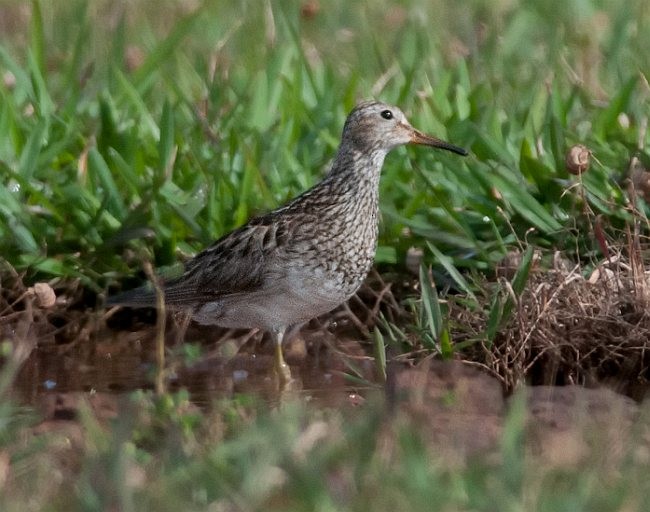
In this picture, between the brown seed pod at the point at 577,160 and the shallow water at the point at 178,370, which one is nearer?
the brown seed pod at the point at 577,160

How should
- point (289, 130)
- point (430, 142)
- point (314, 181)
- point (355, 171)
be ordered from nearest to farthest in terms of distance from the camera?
point (355, 171) < point (430, 142) < point (314, 181) < point (289, 130)

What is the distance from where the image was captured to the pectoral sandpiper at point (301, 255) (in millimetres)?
5918

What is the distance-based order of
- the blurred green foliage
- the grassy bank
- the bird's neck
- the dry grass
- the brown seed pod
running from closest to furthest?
the grassy bank < the dry grass < the brown seed pod < the bird's neck < the blurred green foliage

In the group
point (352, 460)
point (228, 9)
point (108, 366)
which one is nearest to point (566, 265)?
point (108, 366)

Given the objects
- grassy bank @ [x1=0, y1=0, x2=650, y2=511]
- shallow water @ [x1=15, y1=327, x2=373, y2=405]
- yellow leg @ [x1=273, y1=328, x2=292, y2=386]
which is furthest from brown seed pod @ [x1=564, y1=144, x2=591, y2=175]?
yellow leg @ [x1=273, y1=328, x2=292, y2=386]

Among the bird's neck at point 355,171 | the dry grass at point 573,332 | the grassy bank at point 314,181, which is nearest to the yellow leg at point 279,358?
the grassy bank at point 314,181

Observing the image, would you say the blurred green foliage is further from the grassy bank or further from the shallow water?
the shallow water

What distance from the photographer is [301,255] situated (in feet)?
19.5

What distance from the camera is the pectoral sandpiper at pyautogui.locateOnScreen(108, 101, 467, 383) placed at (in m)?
5.92

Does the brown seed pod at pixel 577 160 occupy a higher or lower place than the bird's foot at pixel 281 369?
higher

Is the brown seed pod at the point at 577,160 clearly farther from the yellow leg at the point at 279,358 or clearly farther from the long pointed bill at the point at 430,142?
the yellow leg at the point at 279,358

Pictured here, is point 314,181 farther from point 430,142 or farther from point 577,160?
point 577,160

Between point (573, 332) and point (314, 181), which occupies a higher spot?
point (314, 181)

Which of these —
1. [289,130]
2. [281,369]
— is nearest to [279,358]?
[281,369]
